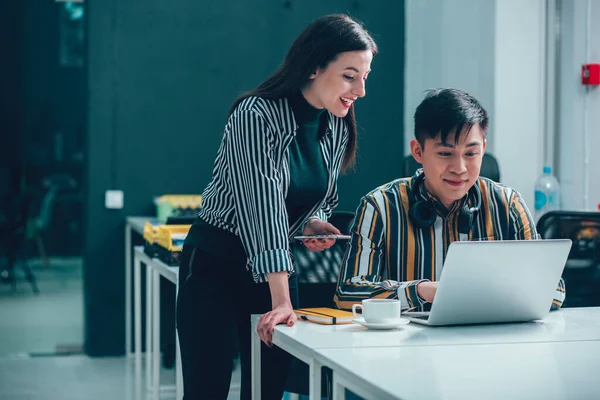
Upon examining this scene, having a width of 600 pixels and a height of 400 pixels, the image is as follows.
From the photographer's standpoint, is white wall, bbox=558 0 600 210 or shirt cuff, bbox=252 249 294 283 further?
white wall, bbox=558 0 600 210

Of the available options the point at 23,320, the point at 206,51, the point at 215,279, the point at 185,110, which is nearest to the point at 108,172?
the point at 185,110

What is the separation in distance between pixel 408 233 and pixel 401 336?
48cm

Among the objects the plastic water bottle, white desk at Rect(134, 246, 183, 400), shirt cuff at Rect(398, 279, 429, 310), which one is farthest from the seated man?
the plastic water bottle

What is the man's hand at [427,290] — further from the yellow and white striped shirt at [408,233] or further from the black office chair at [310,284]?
the black office chair at [310,284]

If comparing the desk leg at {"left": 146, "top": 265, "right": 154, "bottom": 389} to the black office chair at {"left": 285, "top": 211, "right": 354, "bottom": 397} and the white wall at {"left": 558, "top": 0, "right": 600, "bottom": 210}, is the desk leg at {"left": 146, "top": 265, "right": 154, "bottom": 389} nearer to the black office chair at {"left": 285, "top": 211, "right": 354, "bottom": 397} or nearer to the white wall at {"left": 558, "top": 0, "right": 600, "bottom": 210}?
the black office chair at {"left": 285, "top": 211, "right": 354, "bottom": 397}

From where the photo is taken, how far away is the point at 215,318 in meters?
1.84

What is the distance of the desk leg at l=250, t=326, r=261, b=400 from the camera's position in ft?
5.84

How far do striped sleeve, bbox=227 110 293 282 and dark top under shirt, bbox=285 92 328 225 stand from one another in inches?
4.5

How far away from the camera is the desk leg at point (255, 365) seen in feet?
5.84

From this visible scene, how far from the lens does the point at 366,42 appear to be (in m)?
1.84

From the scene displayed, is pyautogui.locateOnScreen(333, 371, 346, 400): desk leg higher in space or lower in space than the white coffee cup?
lower

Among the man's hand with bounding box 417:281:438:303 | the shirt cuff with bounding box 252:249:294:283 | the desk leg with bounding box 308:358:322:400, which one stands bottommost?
the desk leg with bounding box 308:358:322:400

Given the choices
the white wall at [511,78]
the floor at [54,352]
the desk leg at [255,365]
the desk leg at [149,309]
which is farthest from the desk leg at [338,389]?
the white wall at [511,78]

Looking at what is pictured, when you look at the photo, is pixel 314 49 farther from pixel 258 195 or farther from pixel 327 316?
pixel 327 316
